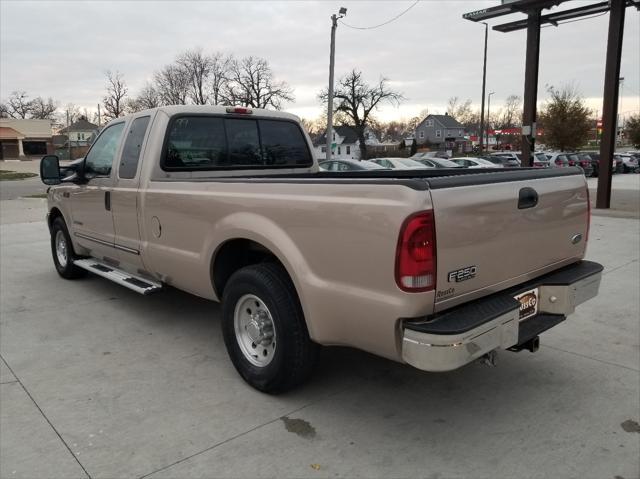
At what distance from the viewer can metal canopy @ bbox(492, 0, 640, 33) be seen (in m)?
14.2

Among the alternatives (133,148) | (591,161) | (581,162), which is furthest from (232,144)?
(591,161)

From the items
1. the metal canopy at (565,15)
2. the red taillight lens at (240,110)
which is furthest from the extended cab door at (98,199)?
the metal canopy at (565,15)

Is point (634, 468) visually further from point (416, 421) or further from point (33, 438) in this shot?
point (33, 438)

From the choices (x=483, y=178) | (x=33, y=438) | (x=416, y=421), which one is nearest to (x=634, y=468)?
(x=416, y=421)

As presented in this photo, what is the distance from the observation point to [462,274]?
269 cm

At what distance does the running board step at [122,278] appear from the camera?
453cm

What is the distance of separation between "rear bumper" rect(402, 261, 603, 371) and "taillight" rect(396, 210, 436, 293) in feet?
0.70

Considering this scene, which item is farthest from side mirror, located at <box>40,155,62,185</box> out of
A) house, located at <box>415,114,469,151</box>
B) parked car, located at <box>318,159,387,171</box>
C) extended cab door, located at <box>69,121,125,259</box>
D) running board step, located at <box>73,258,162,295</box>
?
house, located at <box>415,114,469,151</box>

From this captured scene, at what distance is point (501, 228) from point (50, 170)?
16.6ft

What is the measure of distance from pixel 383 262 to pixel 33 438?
2.26 metres

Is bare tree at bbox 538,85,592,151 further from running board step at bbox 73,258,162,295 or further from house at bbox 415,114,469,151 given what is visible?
house at bbox 415,114,469,151

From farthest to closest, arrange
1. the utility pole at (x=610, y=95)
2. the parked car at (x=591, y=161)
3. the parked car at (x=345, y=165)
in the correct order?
the parked car at (x=591, y=161), the parked car at (x=345, y=165), the utility pole at (x=610, y=95)

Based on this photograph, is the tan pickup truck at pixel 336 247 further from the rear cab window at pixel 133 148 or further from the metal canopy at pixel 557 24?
the metal canopy at pixel 557 24

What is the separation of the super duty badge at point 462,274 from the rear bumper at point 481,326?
0.59 ft
